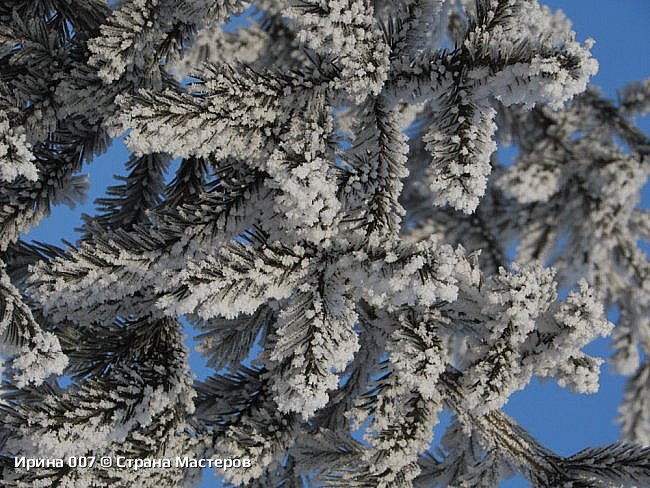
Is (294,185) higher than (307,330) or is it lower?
higher

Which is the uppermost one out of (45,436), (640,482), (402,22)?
(402,22)

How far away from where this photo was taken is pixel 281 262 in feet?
5.62

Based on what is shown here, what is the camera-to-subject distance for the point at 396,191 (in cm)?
186

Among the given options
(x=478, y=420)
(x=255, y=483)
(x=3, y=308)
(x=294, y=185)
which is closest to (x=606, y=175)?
(x=478, y=420)

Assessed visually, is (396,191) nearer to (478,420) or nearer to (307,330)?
(307,330)

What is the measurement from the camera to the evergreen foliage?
5.38 feet

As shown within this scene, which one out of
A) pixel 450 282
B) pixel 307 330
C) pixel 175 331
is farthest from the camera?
pixel 175 331

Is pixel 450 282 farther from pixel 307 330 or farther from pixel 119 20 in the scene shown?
pixel 119 20

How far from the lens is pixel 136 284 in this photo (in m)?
1.85

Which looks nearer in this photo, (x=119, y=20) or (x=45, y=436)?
(x=45, y=436)

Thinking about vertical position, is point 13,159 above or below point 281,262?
above

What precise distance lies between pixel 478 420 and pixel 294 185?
1.10 meters

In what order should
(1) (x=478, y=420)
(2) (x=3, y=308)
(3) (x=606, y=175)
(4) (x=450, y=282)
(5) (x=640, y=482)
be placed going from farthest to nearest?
1. (3) (x=606, y=175)
2. (1) (x=478, y=420)
3. (5) (x=640, y=482)
4. (2) (x=3, y=308)
5. (4) (x=450, y=282)

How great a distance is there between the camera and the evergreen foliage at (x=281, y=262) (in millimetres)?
1639
